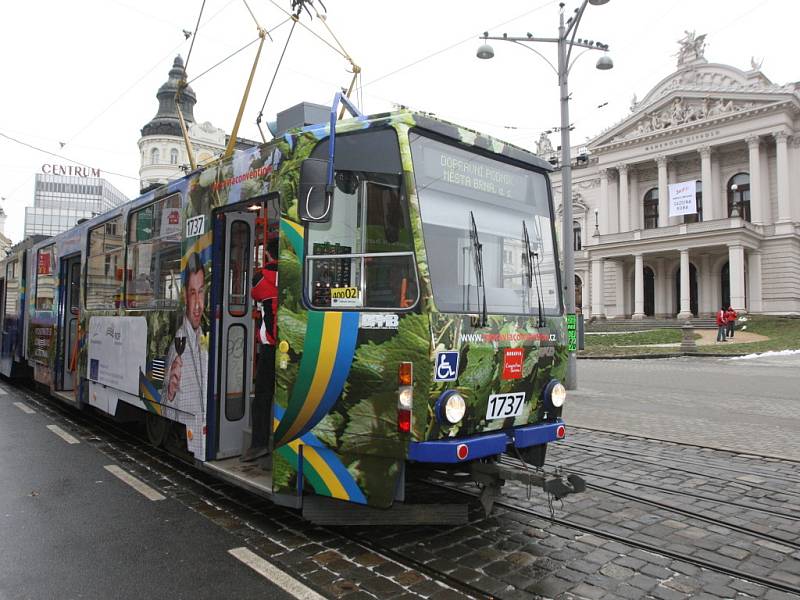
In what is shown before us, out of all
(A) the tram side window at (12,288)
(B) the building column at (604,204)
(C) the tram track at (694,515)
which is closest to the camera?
(C) the tram track at (694,515)

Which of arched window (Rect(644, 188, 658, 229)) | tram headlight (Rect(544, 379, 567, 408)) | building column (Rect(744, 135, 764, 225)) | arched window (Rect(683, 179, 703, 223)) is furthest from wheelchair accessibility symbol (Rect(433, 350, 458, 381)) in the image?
arched window (Rect(644, 188, 658, 229))

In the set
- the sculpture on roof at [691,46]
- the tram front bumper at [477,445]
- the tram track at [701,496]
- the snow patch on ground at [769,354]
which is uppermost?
the sculpture on roof at [691,46]

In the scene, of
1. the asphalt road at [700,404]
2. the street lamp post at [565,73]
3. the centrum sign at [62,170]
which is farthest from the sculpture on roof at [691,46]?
the centrum sign at [62,170]

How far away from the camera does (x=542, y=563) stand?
13.4ft

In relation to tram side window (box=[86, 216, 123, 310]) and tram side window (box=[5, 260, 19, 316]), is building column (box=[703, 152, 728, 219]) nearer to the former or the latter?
tram side window (box=[5, 260, 19, 316])

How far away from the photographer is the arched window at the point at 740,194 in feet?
165

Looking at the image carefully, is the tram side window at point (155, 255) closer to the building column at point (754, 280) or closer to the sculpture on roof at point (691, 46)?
the building column at point (754, 280)

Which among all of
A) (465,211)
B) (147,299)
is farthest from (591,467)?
(147,299)

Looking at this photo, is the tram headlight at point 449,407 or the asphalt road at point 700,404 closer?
the tram headlight at point 449,407

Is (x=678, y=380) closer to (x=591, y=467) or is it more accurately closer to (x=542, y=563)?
(x=591, y=467)

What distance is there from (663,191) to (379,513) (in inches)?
2159

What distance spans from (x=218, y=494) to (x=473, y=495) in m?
2.39

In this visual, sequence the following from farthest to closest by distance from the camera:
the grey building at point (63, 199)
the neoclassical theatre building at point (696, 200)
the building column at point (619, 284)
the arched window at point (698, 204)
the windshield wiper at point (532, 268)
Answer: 1. the grey building at point (63, 199)
2. the building column at point (619, 284)
3. the arched window at point (698, 204)
4. the neoclassical theatre building at point (696, 200)
5. the windshield wiper at point (532, 268)

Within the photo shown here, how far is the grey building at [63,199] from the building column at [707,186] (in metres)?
53.4
